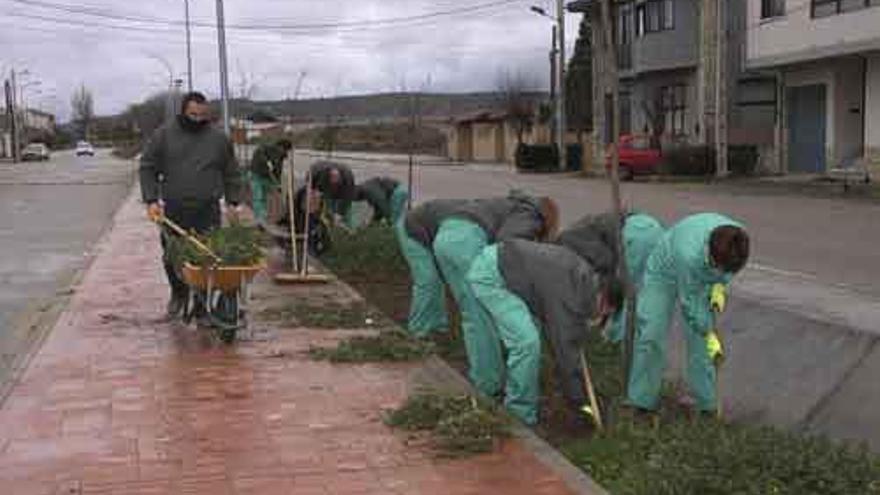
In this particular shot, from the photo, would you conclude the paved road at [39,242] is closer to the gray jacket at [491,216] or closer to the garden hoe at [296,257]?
Result: the garden hoe at [296,257]

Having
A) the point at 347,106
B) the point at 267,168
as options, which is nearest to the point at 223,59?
the point at 347,106

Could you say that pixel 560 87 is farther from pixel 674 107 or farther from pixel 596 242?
pixel 596 242

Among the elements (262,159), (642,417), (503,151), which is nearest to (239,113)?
(262,159)

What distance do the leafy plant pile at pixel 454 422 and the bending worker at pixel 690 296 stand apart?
2.91 ft

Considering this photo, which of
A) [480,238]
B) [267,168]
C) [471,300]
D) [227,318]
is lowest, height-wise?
[227,318]

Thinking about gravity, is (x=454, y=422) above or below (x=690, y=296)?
below

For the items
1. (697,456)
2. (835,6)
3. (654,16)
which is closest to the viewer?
(697,456)

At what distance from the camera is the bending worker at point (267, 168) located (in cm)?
1557

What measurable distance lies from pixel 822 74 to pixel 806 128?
2422mm

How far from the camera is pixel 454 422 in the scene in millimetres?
6180

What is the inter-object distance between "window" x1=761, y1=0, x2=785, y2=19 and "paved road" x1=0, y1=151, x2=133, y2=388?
18674mm

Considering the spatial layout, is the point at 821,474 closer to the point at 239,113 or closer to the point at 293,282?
the point at 293,282

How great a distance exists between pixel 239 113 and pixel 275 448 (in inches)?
1161

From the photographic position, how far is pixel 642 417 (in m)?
6.73
